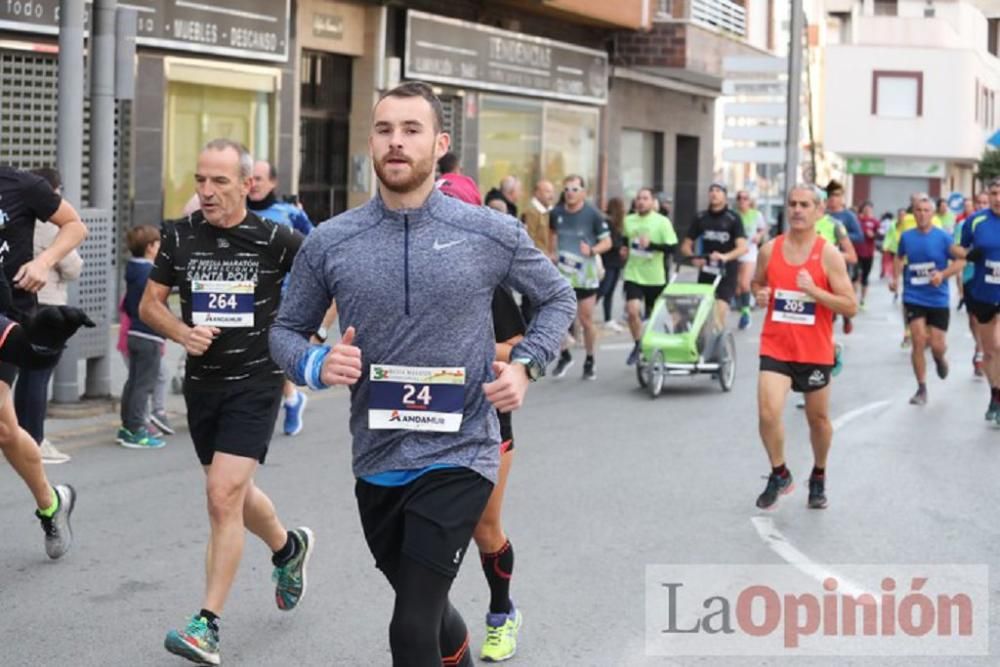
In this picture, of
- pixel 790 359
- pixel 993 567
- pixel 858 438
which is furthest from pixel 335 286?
pixel 858 438

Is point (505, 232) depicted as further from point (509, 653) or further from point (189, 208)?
point (189, 208)

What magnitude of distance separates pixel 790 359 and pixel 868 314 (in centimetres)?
1833

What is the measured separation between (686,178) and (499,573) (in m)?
32.2

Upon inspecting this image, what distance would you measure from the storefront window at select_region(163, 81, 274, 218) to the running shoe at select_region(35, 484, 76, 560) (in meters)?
12.6

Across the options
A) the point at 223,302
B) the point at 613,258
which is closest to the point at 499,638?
the point at 223,302

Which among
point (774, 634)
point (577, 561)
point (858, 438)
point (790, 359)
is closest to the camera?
Result: point (774, 634)

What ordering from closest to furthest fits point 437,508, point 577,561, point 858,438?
point 437,508, point 577,561, point 858,438

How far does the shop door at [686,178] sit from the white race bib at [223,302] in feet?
103

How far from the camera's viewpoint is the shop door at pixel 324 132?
2380cm

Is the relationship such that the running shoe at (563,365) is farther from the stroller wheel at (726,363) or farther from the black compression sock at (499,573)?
the black compression sock at (499,573)

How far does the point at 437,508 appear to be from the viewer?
480cm

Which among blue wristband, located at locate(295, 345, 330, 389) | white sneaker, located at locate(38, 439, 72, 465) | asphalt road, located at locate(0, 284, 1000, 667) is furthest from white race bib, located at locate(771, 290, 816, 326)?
blue wristband, located at locate(295, 345, 330, 389)

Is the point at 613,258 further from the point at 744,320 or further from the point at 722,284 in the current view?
the point at 722,284

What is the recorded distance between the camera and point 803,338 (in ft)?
32.5
